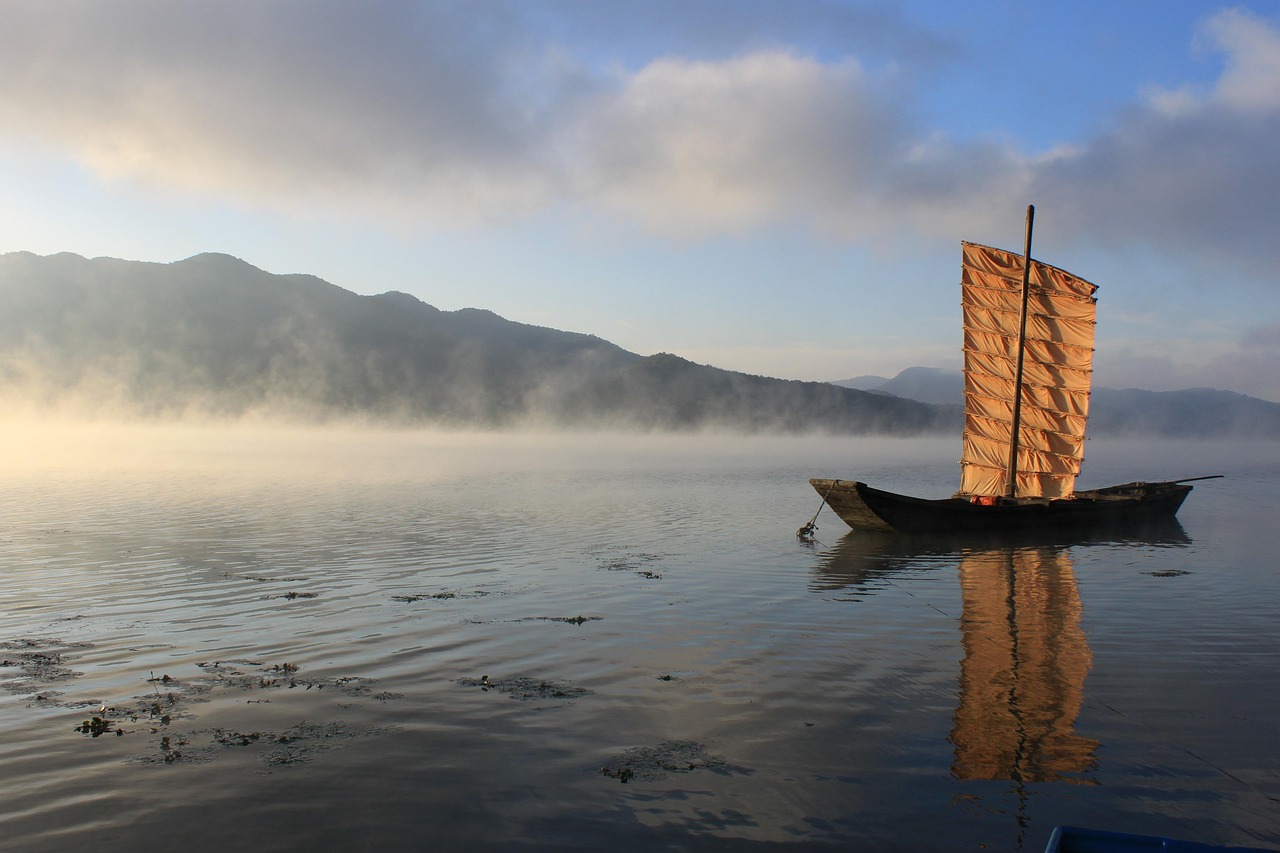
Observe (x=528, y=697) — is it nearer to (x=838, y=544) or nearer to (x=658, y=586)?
(x=658, y=586)

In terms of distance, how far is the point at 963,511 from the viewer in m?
33.4

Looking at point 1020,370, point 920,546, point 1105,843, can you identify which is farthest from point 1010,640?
point 1020,370

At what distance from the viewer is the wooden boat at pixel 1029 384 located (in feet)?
134

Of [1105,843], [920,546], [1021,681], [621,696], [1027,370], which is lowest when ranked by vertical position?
[621,696]

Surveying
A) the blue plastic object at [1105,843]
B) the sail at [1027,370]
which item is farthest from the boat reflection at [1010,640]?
the sail at [1027,370]

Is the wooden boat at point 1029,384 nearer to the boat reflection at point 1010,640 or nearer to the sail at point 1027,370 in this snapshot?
the sail at point 1027,370

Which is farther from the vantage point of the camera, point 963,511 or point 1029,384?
point 1029,384

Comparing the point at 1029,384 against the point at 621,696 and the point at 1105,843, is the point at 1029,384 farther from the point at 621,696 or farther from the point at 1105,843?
the point at 1105,843

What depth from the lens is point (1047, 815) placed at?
27.2 feet

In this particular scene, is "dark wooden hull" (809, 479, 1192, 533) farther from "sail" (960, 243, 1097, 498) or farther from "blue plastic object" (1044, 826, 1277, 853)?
"blue plastic object" (1044, 826, 1277, 853)

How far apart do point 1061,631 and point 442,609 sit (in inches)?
497

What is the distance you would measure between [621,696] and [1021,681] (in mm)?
6284

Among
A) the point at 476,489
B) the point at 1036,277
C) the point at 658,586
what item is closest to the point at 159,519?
the point at 476,489

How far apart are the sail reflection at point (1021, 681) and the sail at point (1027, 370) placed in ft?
67.2
